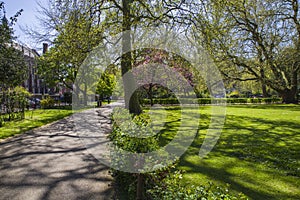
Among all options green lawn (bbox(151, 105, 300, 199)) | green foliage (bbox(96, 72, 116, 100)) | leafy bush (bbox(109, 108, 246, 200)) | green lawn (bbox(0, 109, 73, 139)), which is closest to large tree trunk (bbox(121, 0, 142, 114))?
green foliage (bbox(96, 72, 116, 100))

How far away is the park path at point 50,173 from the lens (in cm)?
376

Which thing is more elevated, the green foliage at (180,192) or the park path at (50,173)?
the green foliage at (180,192)

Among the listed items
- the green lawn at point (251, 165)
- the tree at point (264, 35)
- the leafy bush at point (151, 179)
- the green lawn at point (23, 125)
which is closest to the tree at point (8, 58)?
the green lawn at point (23, 125)

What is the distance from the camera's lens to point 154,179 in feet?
9.10

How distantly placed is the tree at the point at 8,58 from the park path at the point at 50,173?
20.5 feet

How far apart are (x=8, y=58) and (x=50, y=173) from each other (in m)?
10.7

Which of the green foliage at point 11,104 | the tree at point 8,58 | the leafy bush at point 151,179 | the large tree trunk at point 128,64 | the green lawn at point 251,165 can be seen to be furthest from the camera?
the green foliage at point 11,104

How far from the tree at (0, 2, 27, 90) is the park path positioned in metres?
6.26

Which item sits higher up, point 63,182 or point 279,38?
point 279,38

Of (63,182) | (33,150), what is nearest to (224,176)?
(63,182)

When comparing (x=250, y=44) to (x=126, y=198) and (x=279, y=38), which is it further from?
(x=126, y=198)

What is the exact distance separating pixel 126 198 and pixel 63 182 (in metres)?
1.50

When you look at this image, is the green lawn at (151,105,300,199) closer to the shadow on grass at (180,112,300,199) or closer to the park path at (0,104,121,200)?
the shadow on grass at (180,112,300,199)

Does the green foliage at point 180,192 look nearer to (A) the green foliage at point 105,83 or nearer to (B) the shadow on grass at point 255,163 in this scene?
(B) the shadow on grass at point 255,163
